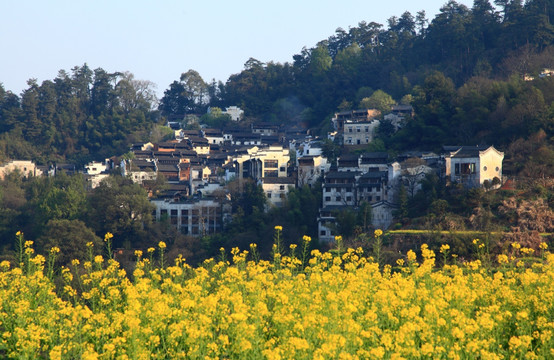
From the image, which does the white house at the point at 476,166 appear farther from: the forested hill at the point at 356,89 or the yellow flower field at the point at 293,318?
the yellow flower field at the point at 293,318

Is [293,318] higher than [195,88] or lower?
lower

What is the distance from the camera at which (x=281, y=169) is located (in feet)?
154

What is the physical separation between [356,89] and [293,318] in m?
53.5

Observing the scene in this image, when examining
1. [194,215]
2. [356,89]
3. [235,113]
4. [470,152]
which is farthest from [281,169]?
[235,113]

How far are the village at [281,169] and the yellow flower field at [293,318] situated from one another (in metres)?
22.0

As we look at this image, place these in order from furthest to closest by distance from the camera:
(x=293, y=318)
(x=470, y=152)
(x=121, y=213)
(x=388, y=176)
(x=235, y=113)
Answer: (x=235, y=113) → (x=121, y=213) → (x=388, y=176) → (x=470, y=152) → (x=293, y=318)

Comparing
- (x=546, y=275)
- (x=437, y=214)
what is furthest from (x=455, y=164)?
(x=546, y=275)

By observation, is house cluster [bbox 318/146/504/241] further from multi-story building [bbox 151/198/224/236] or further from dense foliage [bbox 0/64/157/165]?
dense foliage [bbox 0/64/157/165]

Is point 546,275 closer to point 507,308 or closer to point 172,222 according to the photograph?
point 507,308

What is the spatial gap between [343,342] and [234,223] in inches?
1215

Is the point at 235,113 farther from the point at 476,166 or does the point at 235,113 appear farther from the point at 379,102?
the point at 476,166

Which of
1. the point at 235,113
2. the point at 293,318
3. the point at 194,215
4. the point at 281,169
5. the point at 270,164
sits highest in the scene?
the point at 235,113

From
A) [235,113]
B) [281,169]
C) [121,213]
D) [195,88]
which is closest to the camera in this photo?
[121,213]

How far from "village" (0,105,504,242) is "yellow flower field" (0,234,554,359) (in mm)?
21960
